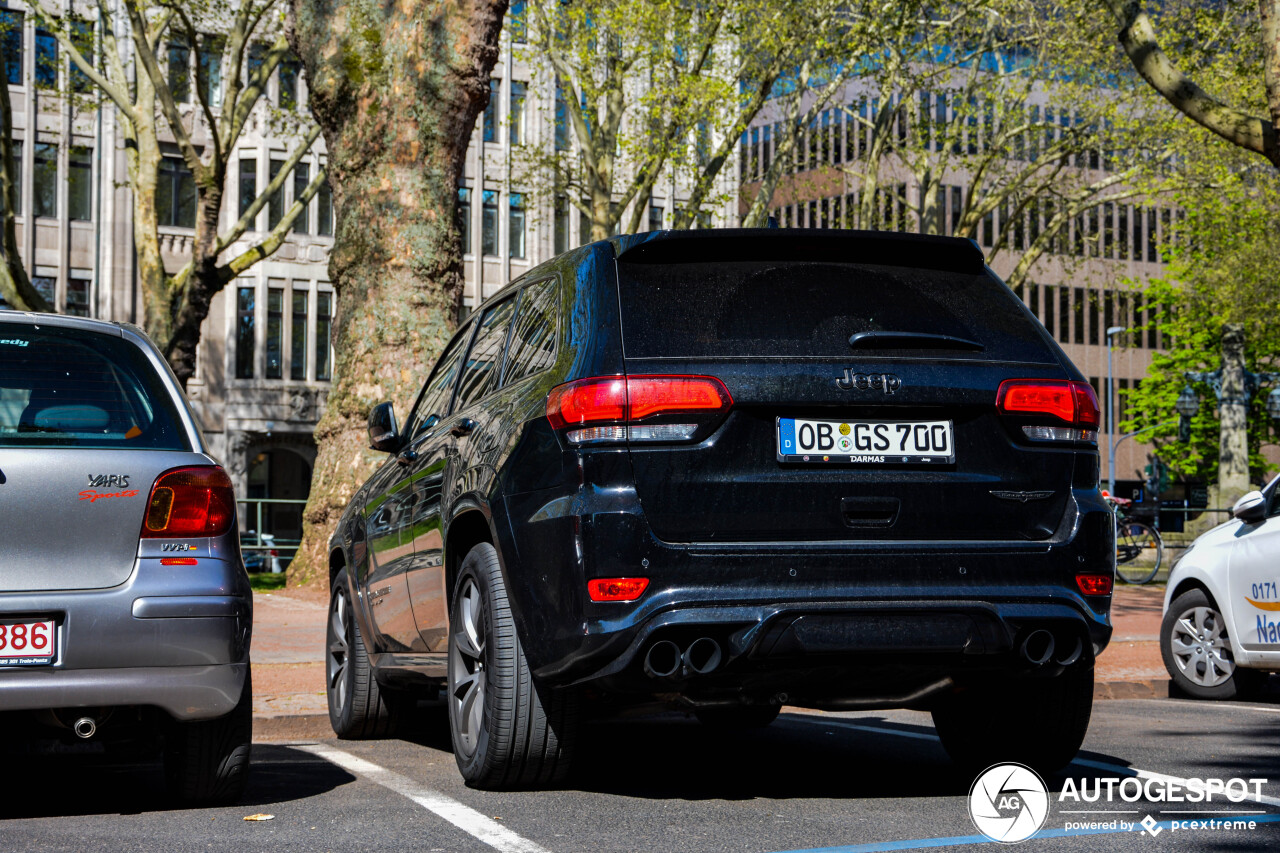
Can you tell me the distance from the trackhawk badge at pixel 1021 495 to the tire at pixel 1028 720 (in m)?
0.63

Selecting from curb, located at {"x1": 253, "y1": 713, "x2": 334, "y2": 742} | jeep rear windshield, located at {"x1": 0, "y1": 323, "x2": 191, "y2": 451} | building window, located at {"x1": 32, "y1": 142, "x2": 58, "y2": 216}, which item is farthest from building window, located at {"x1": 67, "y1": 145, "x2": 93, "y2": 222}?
jeep rear windshield, located at {"x1": 0, "y1": 323, "x2": 191, "y2": 451}

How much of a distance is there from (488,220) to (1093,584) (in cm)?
4720

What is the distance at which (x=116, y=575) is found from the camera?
16.0 ft

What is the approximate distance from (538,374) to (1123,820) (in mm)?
2369

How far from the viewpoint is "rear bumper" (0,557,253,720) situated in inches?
186

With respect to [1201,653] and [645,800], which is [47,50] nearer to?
[1201,653]

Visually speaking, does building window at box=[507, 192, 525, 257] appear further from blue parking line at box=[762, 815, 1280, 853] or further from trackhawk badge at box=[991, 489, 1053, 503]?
blue parking line at box=[762, 815, 1280, 853]

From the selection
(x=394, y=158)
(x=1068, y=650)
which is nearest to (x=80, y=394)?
(x=1068, y=650)

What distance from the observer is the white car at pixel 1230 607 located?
29.0 feet

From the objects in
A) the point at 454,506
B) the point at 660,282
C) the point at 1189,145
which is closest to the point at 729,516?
the point at 660,282

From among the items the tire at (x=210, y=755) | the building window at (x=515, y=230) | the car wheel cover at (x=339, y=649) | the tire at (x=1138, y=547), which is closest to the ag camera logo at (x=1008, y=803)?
the tire at (x=210, y=755)

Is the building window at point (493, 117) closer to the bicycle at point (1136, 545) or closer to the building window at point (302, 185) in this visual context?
the building window at point (302, 185)

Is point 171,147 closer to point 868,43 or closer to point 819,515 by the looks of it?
point 868,43

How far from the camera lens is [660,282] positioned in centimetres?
514
